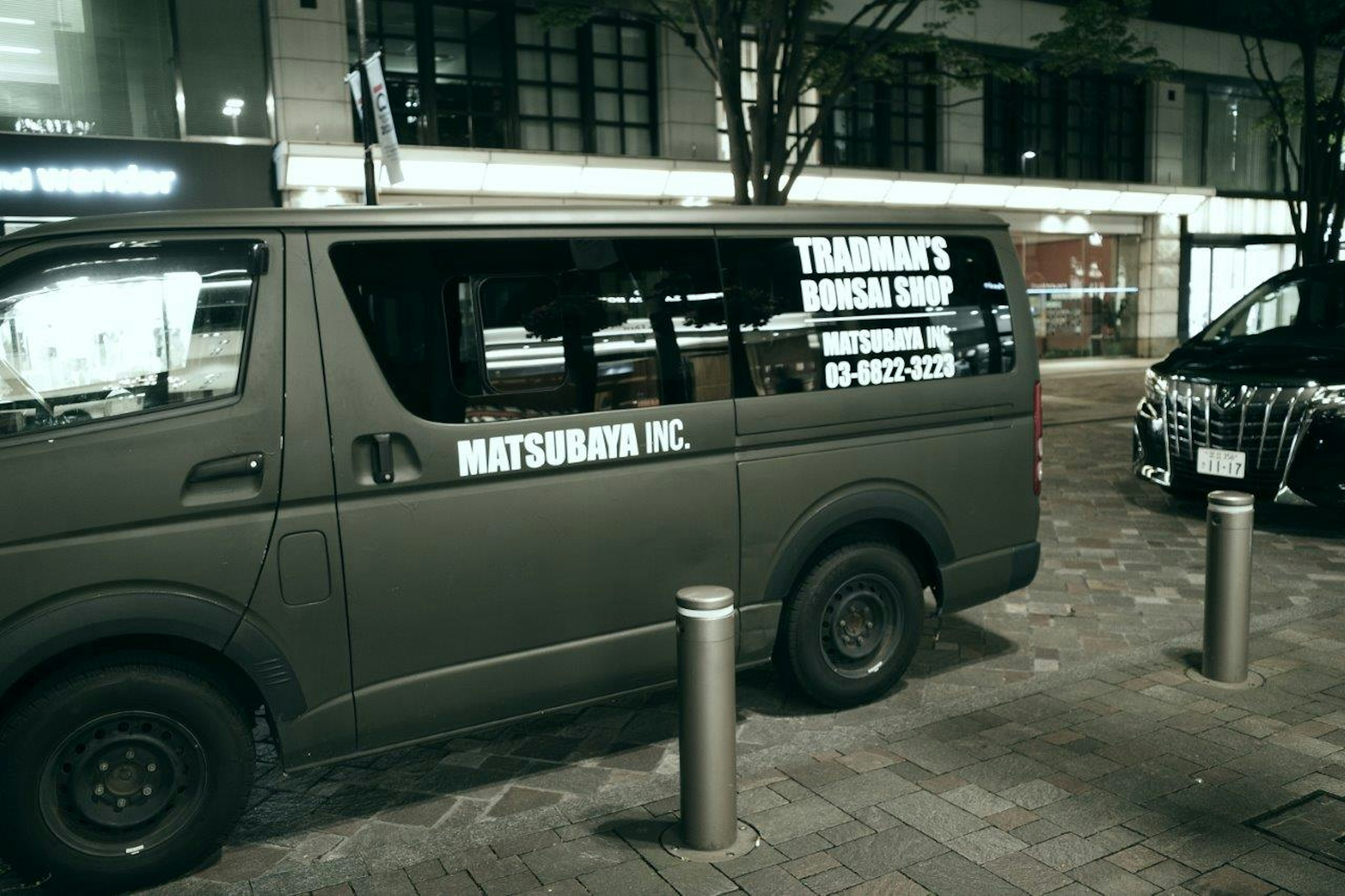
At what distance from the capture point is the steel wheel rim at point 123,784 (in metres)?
3.24

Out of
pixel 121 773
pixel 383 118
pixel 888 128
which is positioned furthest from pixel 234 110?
pixel 121 773

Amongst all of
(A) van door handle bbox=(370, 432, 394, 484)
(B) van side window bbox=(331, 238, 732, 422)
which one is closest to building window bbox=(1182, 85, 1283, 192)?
(B) van side window bbox=(331, 238, 732, 422)

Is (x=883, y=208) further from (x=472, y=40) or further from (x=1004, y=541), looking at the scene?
(x=472, y=40)

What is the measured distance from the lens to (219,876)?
3.50m

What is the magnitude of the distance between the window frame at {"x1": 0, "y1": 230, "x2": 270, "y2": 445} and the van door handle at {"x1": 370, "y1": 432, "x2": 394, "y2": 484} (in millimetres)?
416

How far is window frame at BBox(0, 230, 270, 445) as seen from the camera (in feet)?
10.5

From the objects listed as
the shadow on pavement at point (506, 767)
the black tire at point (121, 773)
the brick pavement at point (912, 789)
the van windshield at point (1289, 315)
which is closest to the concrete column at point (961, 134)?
the van windshield at point (1289, 315)

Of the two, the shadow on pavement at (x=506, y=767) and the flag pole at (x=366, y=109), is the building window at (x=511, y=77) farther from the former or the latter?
the shadow on pavement at (x=506, y=767)

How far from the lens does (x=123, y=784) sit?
3.32 meters

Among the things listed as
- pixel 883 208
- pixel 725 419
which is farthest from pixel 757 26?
pixel 725 419

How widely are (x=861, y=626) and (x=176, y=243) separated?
10.2ft

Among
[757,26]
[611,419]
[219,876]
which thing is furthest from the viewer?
[757,26]

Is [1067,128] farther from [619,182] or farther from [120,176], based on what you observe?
[120,176]

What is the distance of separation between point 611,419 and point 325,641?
1239mm
